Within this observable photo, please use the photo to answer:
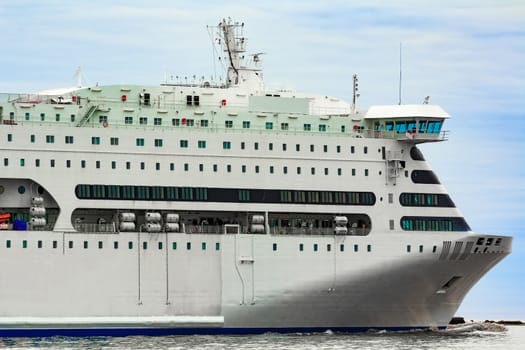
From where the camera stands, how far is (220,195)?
1924 inches

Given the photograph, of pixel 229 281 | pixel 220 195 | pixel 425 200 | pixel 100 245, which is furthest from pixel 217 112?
pixel 425 200

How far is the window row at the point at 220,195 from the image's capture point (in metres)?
47.8

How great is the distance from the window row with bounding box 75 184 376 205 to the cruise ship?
51 mm

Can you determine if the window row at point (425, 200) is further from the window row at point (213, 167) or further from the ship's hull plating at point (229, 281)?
the window row at point (213, 167)

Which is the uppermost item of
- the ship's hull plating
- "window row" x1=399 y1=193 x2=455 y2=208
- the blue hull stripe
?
"window row" x1=399 y1=193 x2=455 y2=208

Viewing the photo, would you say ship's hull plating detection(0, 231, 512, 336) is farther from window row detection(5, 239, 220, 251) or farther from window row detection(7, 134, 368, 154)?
window row detection(7, 134, 368, 154)

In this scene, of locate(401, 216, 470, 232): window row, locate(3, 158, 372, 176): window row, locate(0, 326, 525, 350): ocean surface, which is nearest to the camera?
locate(0, 326, 525, 350): ocean surface

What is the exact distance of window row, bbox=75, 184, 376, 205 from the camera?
4775 cm

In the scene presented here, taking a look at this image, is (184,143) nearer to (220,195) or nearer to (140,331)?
(220,195)

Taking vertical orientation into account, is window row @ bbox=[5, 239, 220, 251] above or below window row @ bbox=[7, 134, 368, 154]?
below

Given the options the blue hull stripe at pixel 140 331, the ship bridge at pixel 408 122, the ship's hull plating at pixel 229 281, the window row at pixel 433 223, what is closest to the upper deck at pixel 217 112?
the ship bridge at pixel 408 122

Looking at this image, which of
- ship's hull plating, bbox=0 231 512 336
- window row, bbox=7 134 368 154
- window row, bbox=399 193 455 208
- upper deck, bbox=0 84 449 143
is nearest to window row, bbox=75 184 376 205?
window row, bbox=399 193 455 208

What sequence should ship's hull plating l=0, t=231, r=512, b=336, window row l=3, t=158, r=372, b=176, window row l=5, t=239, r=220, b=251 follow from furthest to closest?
window row l=3, t=158, r=372, b=176 < ship's hull plating l=0, t=231, r=512, b=336 < window row l=5, t=239, r=220, b=251

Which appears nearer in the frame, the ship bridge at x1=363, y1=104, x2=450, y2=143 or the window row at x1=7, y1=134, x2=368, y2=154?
the window row at x1=7, y1=134, x2=368, y2=154
